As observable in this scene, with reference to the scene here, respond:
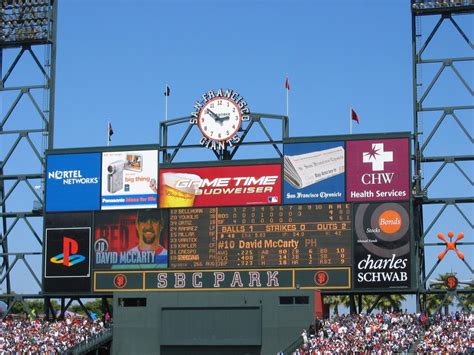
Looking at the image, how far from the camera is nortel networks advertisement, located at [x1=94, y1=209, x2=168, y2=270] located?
158 feet

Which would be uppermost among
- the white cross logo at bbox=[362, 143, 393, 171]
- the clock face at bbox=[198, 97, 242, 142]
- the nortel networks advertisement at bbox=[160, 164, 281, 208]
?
the clock face at bbox=[198, 97, 242, 142]

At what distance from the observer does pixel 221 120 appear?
48688 millimetres

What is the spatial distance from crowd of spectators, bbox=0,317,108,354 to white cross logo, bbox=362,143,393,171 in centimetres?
1496

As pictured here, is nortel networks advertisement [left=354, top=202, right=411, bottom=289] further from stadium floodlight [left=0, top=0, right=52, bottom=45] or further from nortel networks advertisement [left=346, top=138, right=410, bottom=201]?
stadium floodlight [left=0, top=0, right=52, bottom=45]

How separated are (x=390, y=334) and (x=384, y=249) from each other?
3688 mm

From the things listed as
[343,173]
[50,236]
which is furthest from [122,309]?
[343,173]

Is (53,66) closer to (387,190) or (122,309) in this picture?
(122,309)

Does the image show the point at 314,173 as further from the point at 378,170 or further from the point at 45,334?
the point at 45,334

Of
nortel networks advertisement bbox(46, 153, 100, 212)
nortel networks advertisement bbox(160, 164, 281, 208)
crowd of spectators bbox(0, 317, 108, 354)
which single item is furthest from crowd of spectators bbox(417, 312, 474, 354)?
nortel networks advertisement bbox(46, 153, 100, 212)

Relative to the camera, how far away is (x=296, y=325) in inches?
1832

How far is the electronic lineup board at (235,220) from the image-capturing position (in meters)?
45.9

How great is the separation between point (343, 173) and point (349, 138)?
161 centimetres

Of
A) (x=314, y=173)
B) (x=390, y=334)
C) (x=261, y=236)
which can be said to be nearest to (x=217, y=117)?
(x=314, y=173)

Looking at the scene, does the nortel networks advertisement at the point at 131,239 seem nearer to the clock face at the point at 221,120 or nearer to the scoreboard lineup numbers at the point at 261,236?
the scoreboard lineup numbers at the point at 261,236
